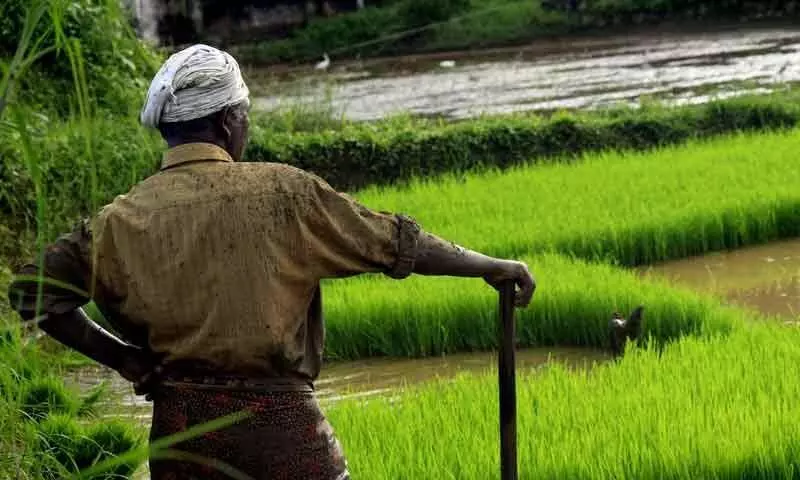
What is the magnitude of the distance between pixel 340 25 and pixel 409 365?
62.7ft

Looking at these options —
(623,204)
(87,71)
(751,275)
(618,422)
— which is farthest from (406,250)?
(87,71)

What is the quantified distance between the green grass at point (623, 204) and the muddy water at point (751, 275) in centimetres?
11

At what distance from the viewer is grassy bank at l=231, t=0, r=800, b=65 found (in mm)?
22719

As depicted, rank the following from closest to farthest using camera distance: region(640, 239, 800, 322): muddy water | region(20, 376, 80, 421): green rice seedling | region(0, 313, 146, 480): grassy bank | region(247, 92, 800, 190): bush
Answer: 1. region(0, 313, 146, 480): grassy bank
2. region(20, 376, 80, 421): green rice seedling
3. region(640, 239, 800, 322): muddy water
4. region(247, 92, 800, 190): bush

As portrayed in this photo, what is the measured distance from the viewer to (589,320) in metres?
5.80

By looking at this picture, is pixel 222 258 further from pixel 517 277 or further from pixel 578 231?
pixel 578 231

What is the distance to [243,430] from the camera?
8.07 ft

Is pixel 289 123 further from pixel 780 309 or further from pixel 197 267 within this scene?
pixel 197 267

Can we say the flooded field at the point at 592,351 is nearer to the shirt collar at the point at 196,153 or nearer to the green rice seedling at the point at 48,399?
the green rice seedling at the point at 48,399

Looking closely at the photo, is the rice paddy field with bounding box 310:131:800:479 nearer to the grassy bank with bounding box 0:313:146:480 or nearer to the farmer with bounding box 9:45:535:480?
the grassy bank with bounding box 0:313:146:480

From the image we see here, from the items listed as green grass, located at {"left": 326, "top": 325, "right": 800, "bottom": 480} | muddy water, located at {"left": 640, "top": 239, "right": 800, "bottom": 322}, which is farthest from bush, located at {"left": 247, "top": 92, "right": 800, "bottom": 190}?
green grass, located at {"left": 326, "top": 325, "right": 800, "bottom": 480}

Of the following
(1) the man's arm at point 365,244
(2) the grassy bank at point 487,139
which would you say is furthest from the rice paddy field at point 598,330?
(1) the man's arm at point 365,244

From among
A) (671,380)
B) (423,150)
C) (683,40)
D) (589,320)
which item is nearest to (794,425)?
(671,380)

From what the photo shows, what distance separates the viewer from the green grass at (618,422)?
3.43m
